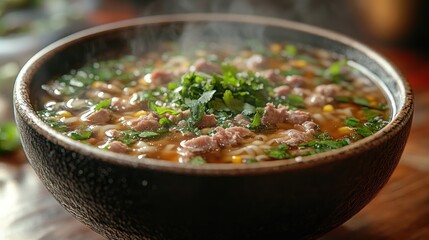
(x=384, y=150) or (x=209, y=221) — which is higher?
(x=384, y=150)

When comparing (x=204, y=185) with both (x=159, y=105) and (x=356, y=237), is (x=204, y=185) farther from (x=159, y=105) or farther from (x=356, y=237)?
(x=356, y=237)

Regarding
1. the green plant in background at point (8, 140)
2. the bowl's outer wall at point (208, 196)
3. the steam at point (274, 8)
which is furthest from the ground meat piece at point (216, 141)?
the steam at point (274, 8)

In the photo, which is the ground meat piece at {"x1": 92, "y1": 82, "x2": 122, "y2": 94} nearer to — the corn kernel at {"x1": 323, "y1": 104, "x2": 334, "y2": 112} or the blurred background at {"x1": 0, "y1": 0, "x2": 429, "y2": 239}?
the blurred background at {"x1": 0, "y1": 0, "x2": 429, "y2": 239}

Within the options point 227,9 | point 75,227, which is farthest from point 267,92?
point 227,9

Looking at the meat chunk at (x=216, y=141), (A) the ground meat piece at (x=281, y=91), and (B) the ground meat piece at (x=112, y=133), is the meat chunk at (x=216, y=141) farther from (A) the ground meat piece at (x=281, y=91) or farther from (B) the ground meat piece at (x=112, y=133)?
(A) the ground meat piece at (x=281, y=91)

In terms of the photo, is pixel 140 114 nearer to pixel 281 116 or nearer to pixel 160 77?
pixel 160 77

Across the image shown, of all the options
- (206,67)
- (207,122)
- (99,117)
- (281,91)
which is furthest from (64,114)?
(281,91)

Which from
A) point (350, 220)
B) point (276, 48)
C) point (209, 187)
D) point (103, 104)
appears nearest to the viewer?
point (209, 187)
